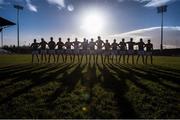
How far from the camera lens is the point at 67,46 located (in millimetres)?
21438

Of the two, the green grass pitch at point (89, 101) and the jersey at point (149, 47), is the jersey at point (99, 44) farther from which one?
the green grass pitch at point (89, 101)

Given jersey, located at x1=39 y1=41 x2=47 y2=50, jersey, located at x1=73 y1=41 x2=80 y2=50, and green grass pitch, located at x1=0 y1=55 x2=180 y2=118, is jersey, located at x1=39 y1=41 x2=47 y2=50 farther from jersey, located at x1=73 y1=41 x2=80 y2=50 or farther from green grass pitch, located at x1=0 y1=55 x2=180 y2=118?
green grass pitch, located at x1=0 y1=55 x2=180 y2=118

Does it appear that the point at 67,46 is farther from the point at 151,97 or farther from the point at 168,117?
the point at 168,117

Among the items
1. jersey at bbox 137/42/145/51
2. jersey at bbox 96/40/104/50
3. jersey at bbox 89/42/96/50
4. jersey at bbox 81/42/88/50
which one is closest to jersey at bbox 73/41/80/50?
jersey at bbox 81/42/88/50

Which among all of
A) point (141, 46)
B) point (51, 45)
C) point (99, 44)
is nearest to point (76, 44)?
point (99, 44)

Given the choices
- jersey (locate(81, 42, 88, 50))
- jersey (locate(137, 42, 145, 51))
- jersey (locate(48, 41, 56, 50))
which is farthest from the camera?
jersey (locate(81, 42, 88, 50))

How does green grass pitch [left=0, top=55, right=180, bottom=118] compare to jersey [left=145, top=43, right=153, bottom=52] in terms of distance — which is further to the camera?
jersey [left=145, top=43, right=153, bottom=52]

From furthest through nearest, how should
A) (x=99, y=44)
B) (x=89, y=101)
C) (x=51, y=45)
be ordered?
(x=51, y=45)
(x=99, y=44)
(x=89, y=101)

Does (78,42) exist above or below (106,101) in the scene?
above

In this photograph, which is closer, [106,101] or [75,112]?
[75,112]

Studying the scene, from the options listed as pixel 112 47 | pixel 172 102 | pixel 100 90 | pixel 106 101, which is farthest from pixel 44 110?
pixel 112 47

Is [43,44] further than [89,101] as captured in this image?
Yes

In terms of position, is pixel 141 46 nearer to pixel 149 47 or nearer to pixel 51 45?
pixel 149 47

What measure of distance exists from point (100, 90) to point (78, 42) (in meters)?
14.4
